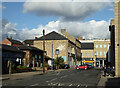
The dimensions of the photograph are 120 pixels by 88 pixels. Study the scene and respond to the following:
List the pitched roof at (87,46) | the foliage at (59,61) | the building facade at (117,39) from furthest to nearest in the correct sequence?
1. the pitched roof at (87,46)
2. the foliage at (59,61)
3. the building facade at (117,39)

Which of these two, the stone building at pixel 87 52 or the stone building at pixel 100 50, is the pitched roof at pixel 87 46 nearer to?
the stone building at pixel 87 52

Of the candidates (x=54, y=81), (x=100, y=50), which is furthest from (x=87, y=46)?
(x=54, y=81)

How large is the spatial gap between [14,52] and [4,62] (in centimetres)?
573

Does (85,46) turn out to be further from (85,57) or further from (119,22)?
(119,22)

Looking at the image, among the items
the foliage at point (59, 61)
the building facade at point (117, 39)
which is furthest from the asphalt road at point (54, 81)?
the foliage at point (59, 61)

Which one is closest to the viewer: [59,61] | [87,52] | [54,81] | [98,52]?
[54,81]

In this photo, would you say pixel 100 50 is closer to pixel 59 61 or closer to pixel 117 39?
pixel 59 61

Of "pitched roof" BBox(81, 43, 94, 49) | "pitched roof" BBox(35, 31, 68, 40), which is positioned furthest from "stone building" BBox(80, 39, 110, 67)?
"pitched roof" BBox(35, 31, 68, 40)

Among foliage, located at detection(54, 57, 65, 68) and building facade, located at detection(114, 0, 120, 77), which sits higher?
building facade, located at detection(114, 0, 120, 77)

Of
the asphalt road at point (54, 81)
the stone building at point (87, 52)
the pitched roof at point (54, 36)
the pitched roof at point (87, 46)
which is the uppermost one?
the pitched roof at point (54, 36)

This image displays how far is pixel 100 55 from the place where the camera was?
106 metres

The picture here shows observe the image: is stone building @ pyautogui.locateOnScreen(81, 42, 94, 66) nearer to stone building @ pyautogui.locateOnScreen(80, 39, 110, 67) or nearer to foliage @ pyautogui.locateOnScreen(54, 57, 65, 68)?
stone building @ pyautogui.locateOnScreen(80, 39, 110, 67)

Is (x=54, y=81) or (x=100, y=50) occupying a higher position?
(x=100, y=50)

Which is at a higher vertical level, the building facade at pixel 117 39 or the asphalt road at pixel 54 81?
the building facade at pixel 117 39
